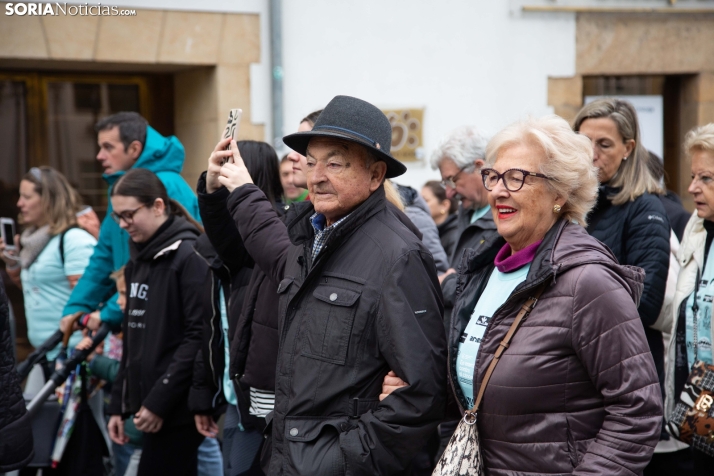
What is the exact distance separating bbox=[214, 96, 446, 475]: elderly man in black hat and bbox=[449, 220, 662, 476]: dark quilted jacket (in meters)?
0.25

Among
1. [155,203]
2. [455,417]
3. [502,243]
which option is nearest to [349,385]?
[455,417]

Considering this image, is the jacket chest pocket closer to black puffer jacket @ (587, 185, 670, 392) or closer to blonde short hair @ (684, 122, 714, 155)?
black puffer jacket @ (587, 185, 670, 392)

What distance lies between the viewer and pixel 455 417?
2590 millimetres

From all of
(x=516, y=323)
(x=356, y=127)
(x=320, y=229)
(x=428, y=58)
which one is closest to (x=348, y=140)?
(x=356, y=127)

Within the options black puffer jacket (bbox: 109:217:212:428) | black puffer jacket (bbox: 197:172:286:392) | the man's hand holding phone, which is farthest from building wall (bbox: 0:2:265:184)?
the man's hand holding phone

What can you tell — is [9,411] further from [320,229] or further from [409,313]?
[409,313]

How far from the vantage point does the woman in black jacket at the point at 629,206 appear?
344cm

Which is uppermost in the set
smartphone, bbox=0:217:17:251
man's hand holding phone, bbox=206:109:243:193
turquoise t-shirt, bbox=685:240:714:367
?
man's hand holding phone, bbox=206:109:243:193

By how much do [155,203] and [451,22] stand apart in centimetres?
451

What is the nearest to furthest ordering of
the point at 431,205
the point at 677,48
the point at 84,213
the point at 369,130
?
the point at 369,130
the point at 84,213
the point at 431,205
the point at 677,48

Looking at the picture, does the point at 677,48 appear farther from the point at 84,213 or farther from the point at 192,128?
the point at 84,213

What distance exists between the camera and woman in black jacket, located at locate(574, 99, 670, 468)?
135 inches

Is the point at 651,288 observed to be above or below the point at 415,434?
above

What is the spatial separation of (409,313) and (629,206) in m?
1.58
